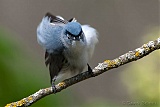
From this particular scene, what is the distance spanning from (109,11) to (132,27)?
15 centimetres

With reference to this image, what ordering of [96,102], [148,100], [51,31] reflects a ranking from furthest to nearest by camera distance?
[96,102], [148,100], [51,31]

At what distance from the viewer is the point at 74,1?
249 cm

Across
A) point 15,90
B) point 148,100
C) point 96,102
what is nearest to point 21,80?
point 15,90

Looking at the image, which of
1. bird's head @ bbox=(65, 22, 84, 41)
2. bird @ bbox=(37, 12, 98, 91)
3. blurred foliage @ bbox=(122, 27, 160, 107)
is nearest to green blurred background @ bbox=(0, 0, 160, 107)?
blurred foliage @ bbox=(122, 27, 160, 107)

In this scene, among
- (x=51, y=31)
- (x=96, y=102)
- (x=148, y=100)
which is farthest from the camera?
(x=96, y=102)

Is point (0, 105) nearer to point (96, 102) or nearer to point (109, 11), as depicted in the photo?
point (96, 102)

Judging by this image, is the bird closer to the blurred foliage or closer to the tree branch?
the tree branch

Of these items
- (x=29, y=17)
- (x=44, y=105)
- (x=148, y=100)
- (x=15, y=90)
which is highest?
(x=29, y=17)

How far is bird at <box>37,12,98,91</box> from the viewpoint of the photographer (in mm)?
1173

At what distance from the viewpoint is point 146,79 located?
1514 mm

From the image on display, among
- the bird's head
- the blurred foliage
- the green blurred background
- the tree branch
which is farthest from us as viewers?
the green blurred background

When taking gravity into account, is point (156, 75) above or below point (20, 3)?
below

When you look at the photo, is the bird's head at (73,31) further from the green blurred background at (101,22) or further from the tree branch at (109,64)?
the green blurred background at (101,22)

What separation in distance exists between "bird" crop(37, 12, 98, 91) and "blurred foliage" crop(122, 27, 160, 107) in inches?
10.8
